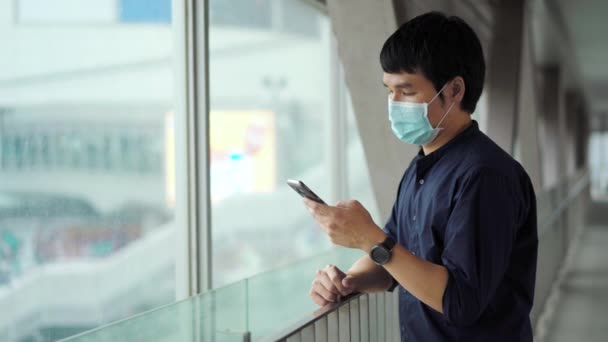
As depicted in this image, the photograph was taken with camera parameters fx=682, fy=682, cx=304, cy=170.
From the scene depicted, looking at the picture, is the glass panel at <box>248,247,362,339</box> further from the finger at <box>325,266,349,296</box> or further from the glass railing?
the finger at <box>325,266,349,296</box>

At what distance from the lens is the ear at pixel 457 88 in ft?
5.04

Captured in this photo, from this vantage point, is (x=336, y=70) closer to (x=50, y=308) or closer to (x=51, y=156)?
(x=51, y=156)

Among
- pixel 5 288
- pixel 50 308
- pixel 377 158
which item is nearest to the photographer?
pixel 377 158

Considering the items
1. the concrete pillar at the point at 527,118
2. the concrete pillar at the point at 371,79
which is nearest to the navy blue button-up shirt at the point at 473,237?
the concrete pillar at the point at 371,79

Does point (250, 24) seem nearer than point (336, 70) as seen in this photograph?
No

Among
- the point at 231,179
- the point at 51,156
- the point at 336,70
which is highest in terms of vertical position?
the point at 336,70

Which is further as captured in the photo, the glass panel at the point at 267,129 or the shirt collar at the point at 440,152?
the glass panel at the point at 267,129

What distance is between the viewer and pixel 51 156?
27.5 ft

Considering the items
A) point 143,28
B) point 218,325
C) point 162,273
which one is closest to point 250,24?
point 143,28

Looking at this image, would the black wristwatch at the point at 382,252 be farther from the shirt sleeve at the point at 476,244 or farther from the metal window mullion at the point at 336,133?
the metal window mullion at the point at 336,133

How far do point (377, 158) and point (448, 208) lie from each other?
2419mm

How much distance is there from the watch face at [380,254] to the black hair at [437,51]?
1.32 ft

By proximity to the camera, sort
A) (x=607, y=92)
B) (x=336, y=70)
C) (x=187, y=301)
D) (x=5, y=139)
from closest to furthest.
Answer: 1. (x=187, y=301)
2. (x=5, y=139)
3. (x=336, y=70)
4. (x=607, y=92)

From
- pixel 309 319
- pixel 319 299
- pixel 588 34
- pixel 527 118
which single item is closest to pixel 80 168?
pixel 527 118
